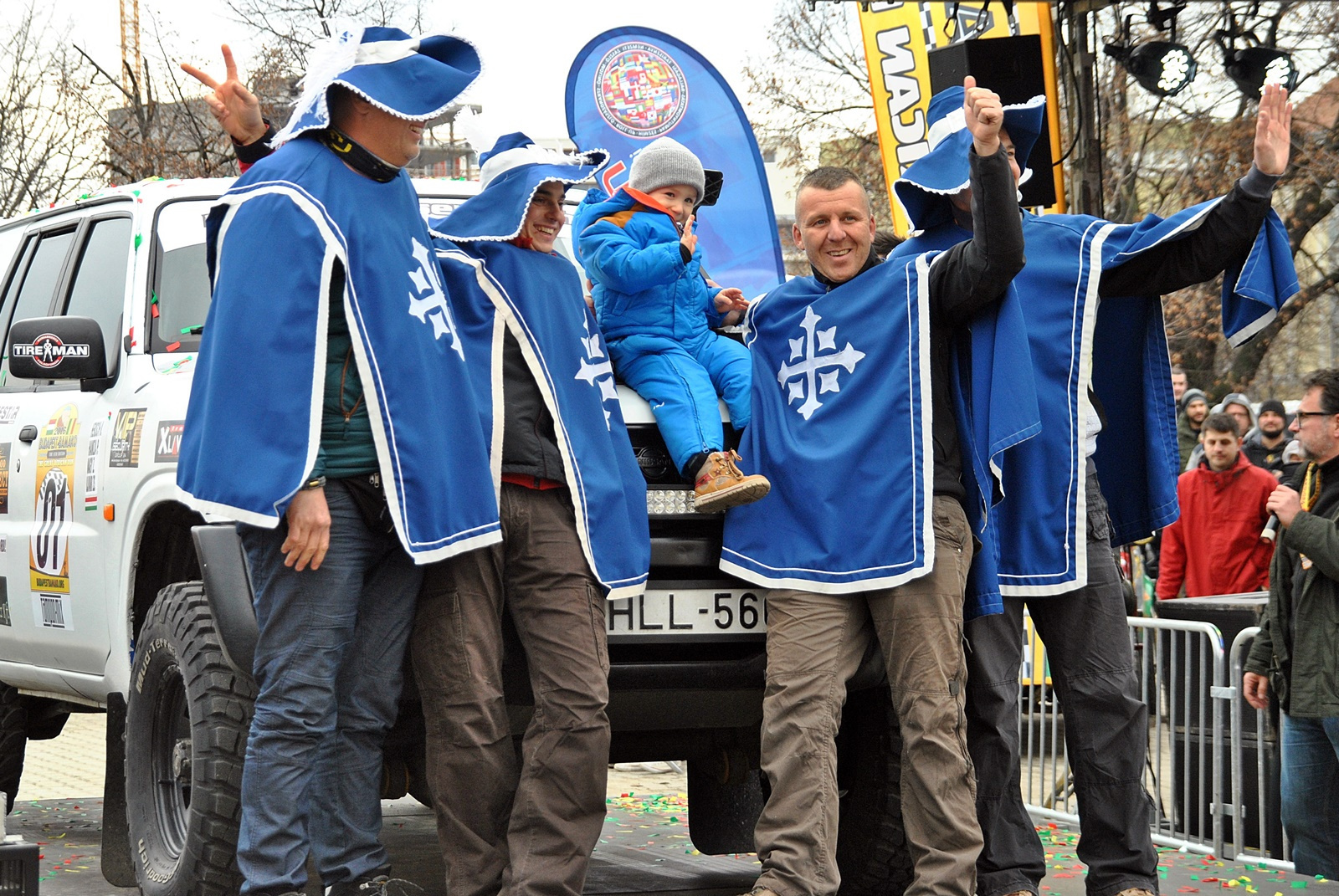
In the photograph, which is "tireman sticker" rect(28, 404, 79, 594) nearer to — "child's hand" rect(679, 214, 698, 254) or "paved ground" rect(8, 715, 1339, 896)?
"paved ground" rect(8, 715, 1339, 896)

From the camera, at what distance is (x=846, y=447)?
431 cm

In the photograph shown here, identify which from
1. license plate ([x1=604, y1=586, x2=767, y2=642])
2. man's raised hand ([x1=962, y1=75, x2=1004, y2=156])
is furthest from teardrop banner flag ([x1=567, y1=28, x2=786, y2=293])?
man's raised hand ([x1=962, y1=75, x2=1004, y2=156])

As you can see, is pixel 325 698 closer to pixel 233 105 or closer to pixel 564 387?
pixel 564 387

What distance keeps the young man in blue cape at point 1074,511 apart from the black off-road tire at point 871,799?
0.30 metres

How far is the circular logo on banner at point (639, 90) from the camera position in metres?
10.2

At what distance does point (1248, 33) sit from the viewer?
11.7 m

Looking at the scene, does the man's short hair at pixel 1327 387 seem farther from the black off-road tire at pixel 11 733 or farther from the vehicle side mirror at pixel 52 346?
the black off-road tire at pixel 11 733

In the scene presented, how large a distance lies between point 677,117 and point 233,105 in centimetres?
652

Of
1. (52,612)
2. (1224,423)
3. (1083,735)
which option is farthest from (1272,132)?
(1224,423)

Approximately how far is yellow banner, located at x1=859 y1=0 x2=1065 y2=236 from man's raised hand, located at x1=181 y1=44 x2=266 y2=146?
574cm

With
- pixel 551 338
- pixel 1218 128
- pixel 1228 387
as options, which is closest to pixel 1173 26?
pixel 551 338

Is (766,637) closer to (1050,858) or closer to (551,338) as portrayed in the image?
(551,338)

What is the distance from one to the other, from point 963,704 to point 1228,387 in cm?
2119

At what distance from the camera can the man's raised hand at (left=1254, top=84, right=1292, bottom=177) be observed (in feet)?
14.0
